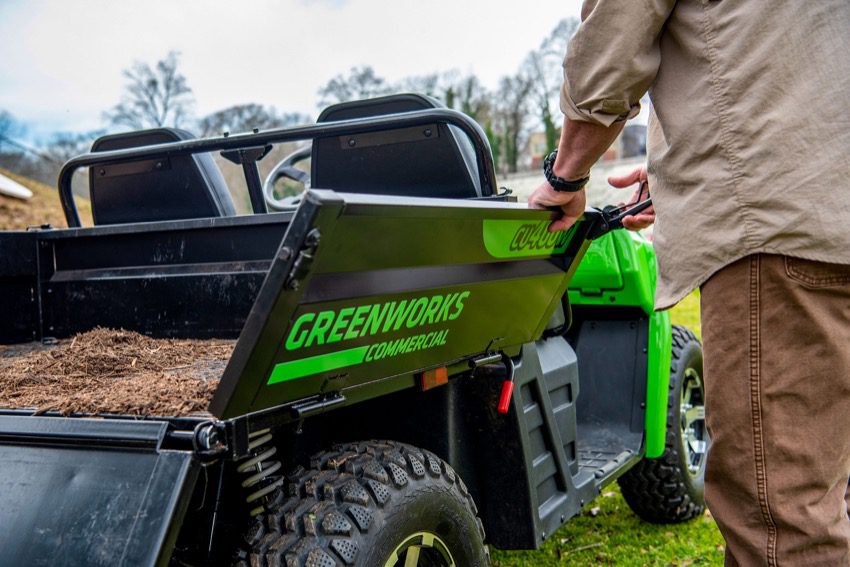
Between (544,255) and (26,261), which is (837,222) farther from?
(26,261)

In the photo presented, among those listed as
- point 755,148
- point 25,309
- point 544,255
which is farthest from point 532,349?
point 25,309

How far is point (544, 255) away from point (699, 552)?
1.87m

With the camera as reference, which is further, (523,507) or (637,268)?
(637,268)

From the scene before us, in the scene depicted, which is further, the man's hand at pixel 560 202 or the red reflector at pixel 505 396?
the red reflector at pixel 505 396

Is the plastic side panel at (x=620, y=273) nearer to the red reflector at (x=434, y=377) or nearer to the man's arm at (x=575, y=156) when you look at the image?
the man's arm at (x=575, y=156)

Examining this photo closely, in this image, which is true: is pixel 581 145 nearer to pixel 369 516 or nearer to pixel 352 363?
pixel 352 363

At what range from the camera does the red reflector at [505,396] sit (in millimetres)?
2262

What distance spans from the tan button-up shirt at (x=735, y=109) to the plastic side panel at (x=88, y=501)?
1037 millimetres

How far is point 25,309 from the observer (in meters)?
2.79

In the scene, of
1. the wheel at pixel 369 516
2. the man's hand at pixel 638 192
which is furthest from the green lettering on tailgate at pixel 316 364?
the man's hand at pixel 638 192

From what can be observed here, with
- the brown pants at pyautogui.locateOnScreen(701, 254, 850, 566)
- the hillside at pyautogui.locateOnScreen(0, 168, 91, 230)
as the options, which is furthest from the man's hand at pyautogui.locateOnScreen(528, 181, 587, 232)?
the hillside at pyautogui.locateOnScreen(0, 168, 91, 230)

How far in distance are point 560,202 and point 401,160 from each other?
33.9 inches

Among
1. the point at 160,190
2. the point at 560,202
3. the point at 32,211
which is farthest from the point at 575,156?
the point at 32,211

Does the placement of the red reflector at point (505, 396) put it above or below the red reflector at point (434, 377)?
below
